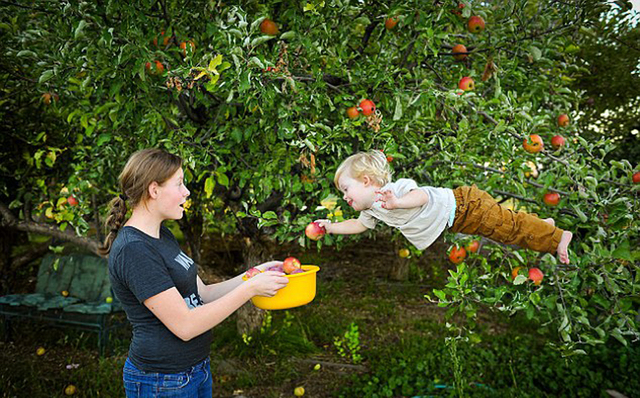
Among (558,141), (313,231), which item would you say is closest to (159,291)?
(313,231)

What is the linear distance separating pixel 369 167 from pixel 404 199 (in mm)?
258

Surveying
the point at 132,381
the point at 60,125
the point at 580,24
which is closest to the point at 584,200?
the point at 580,24

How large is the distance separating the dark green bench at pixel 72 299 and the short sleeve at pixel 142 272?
2.83 metres

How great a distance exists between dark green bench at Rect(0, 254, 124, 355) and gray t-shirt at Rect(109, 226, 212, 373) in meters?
2.69

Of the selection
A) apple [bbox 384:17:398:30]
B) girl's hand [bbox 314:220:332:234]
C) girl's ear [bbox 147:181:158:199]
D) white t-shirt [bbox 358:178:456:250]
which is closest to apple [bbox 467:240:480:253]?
white t-shirt [bbox 358:178:456:250]

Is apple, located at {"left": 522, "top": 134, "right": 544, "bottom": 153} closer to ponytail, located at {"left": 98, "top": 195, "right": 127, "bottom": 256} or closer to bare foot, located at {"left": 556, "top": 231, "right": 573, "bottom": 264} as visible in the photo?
bare foot, located at {"left": 556, "top": 231, "right": 573, "bottom": 264}

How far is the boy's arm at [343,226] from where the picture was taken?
2.56 metres

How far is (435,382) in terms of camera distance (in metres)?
3.41

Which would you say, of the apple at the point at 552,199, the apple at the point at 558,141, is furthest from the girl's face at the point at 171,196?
the apple at the point at 558,141

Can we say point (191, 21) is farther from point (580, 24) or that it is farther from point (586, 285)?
point (586, 285)

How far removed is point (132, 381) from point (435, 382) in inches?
95.4

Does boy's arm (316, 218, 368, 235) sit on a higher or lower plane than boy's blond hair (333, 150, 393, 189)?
lower

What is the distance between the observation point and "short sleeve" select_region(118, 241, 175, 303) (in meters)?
1.54

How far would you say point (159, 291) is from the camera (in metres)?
1.55
